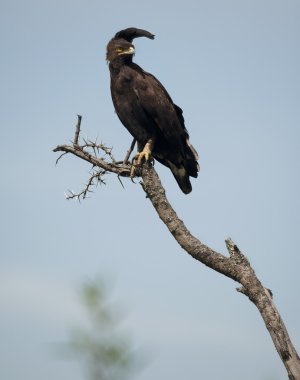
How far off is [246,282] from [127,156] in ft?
7.20

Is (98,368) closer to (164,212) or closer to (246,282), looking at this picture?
(246,282)

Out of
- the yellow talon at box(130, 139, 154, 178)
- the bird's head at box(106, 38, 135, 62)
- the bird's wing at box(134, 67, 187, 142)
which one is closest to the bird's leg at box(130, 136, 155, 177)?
the yellow talon at box(130, 139, 154, 178)

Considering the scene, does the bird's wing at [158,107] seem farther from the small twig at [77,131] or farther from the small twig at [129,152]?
the small twig at [77,131]

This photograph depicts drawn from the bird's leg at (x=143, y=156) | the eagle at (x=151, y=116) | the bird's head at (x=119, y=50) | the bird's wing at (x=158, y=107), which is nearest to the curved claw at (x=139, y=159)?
the bird's leg at (x=143, y=156)

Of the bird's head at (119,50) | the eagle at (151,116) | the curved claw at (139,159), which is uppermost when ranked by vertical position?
the bird's head at (119,50)

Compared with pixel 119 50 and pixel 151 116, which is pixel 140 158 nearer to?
pixel 151 116

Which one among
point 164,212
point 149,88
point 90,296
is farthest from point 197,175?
point 90,296

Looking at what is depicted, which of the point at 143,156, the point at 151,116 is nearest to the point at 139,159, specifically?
the point at 143,156

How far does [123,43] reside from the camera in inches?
288

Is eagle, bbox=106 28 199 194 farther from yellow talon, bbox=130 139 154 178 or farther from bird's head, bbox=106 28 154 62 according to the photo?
yellow talon, bbox=130 139 154 178

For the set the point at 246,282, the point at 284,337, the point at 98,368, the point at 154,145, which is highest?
the point at 154,145

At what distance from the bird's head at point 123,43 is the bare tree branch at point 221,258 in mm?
1716

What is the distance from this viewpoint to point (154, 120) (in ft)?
22.8

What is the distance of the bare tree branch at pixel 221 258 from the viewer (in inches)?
183
